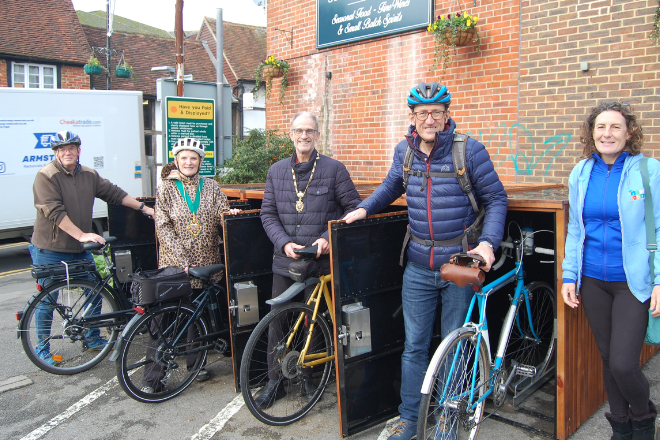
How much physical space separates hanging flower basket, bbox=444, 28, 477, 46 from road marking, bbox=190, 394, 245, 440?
16.4 ft

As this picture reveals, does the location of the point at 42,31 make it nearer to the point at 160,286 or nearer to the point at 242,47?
the point at 242,47

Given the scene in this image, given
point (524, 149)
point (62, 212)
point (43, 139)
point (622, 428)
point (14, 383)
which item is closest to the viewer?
point (622, 428)

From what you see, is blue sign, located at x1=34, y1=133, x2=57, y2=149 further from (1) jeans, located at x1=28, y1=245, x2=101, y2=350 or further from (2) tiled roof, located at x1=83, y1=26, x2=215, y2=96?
(2) tiled roof, located at x1=83, y1=26, x2=215, y2=96

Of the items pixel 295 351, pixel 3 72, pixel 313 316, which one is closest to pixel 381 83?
pixel 313 316

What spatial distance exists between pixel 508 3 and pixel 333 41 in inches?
118

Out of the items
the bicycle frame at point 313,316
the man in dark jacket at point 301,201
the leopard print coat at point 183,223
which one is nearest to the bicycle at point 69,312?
the leopard print coat at point 183,223

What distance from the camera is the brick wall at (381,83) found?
678 centimetres

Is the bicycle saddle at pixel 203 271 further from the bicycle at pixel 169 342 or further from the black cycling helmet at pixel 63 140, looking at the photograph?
the black cycling helmet at pixel 63 140

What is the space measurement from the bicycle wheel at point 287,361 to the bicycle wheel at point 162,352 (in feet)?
2.13

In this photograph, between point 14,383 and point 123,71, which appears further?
point 123,71

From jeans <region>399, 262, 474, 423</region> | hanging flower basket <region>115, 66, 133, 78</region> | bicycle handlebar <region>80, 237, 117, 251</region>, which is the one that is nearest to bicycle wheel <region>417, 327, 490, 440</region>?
jeans <region>399, 262, 474, 423</region>

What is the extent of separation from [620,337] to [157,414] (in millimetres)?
3078

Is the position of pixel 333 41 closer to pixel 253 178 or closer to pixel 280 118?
pixel 280 118

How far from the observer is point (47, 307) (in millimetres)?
4629
